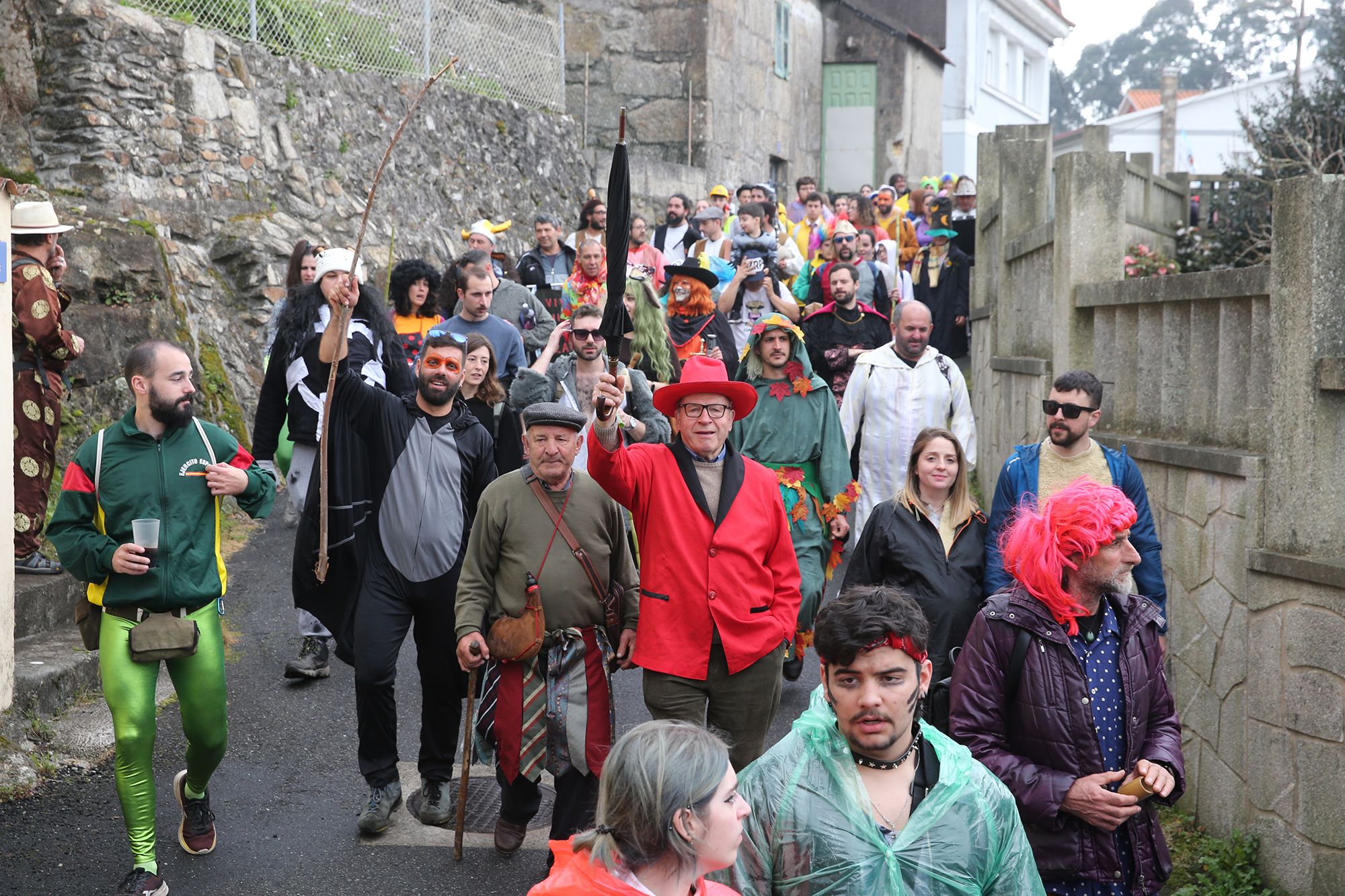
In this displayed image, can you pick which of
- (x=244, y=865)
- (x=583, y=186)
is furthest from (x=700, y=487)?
(x=583, y=186)

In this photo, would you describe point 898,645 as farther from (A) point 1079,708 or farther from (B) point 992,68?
(B) point 992,68

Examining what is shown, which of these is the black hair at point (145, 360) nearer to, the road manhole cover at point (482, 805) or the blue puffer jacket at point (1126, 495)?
the road manhole cover at point (482, 805)

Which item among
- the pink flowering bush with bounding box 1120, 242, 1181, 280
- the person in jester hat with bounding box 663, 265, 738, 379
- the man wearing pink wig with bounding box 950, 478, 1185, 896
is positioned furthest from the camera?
the pink flowering bush with bounding box 1120, 242, 1181, 280

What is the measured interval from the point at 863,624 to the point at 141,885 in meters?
3.09

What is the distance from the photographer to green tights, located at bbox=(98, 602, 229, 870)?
488cm

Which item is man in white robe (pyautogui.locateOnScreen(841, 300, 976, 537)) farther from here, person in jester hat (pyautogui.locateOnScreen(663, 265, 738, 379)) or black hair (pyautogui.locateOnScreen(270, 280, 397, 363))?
black hair (pyautogui.locateOnScreen(270, 280, 397, 363))

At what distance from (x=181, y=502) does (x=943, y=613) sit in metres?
2.85

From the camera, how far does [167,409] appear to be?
198 inches

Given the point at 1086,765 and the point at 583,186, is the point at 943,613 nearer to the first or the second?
the point at 1086,765

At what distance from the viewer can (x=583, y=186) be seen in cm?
2212

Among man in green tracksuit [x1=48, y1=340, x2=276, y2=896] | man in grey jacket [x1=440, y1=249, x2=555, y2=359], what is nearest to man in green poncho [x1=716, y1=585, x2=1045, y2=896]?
man in green tracksuit [x1=48, y1=340, x2=276, y2=896]

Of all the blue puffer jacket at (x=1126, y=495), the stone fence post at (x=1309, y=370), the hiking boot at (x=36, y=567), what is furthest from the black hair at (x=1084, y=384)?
the hiking boot at (x=36, y=567)

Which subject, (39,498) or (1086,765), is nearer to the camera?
(1086,765)

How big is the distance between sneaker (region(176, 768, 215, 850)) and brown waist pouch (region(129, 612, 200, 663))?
0.62 m
